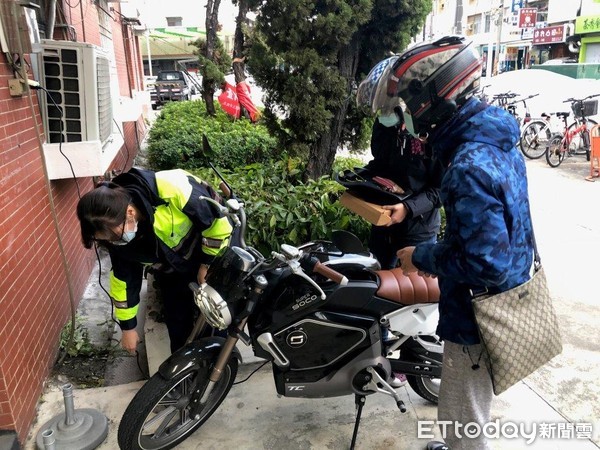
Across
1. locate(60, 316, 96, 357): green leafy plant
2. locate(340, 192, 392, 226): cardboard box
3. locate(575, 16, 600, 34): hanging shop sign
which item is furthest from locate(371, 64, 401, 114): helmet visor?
locate(575, 16, 600, 34): hanging shop sign

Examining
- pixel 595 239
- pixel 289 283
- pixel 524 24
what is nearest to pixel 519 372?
pixel 289 283

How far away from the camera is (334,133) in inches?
178

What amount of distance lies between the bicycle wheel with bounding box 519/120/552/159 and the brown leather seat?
31.6 ft

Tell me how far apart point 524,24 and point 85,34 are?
31.7m

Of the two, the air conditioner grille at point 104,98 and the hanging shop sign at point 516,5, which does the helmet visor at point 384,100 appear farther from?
the hanging shop sign at point 516,5

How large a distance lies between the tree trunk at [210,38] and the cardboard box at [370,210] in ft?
25.5

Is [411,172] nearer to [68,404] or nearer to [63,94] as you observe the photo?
[68,404]

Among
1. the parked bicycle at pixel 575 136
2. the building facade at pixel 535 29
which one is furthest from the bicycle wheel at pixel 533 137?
the building facade at pixel 535 29

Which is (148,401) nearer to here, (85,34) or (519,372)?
(519,372)

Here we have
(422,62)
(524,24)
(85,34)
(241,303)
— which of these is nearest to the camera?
(422,62)

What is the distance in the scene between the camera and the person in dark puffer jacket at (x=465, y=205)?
4.91ft

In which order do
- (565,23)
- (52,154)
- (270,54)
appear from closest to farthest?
(52,154)
(270,54)
(565,23)

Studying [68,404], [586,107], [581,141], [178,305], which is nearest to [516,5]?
[581,141]

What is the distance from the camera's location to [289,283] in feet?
7.02
